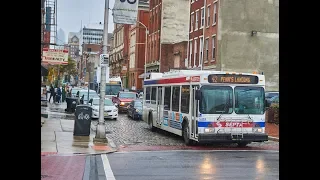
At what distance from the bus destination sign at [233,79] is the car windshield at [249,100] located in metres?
0.26

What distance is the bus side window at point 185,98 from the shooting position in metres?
18.6

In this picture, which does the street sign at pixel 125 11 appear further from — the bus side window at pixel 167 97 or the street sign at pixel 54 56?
the street sign at pixel 54 56

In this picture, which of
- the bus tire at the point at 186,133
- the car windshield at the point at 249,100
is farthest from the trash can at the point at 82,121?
the car windshield at the point at 249,100

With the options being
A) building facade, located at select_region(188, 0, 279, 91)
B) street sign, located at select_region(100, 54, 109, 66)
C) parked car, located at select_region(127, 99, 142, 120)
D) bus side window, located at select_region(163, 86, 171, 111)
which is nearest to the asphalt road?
street sign, located at select_region(100, 54, 109, 66)

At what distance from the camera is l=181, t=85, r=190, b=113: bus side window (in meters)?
18.6

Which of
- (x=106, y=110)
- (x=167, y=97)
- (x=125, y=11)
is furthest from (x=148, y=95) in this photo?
(x=125, y=11)

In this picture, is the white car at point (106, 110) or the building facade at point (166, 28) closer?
the white car at point (106, 110)

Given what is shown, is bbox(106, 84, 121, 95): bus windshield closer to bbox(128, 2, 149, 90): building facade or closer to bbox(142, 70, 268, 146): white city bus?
bbox(128, 2, 149, 90): building facade

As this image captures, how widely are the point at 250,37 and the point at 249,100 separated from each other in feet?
89.8

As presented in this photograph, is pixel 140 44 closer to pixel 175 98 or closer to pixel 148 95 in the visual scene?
pixel 148 95

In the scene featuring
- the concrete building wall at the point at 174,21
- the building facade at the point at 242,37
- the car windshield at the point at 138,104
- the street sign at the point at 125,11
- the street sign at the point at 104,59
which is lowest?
the car windshield at the point at 138,104

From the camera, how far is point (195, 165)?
528 inches
